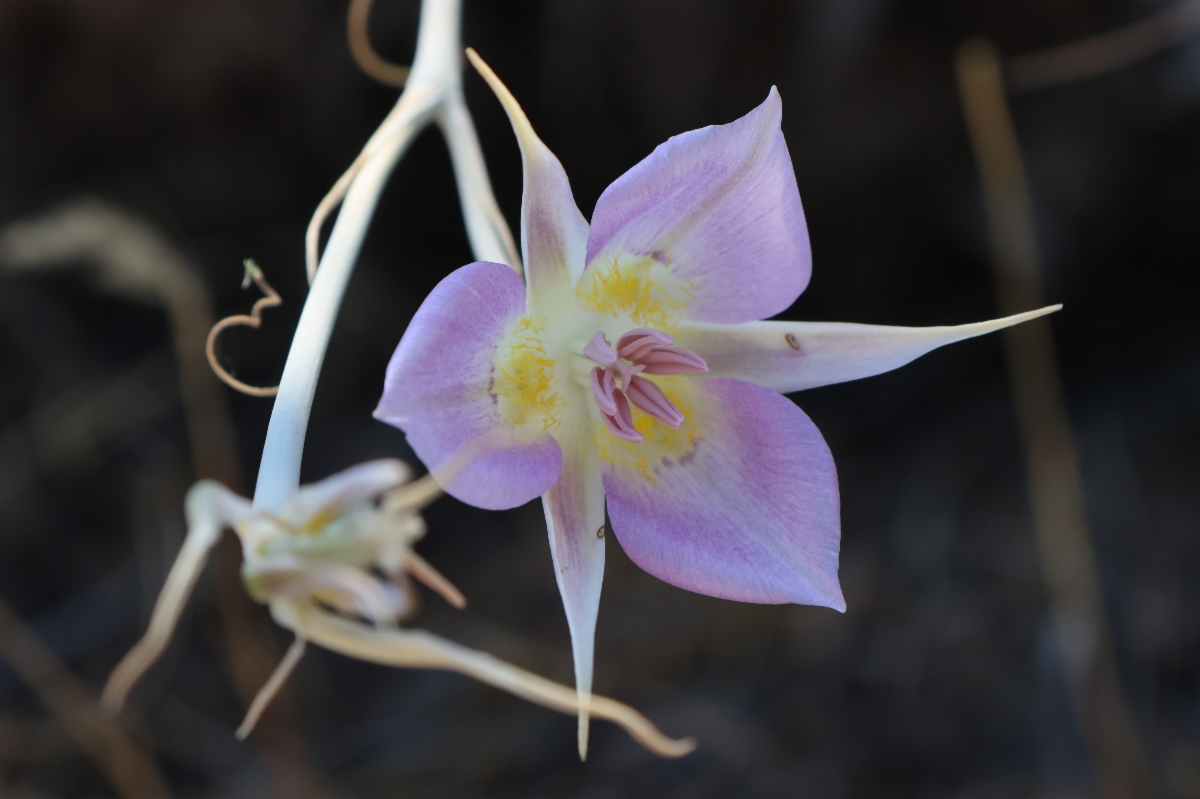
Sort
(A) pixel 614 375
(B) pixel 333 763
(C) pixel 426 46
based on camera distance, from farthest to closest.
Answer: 1. (B) pixel 333 763
2. (C) pixel 426 46
3. (A) pixel 614 375

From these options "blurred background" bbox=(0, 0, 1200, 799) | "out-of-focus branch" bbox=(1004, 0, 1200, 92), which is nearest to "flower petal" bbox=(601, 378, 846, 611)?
"blurred background" bbox=(0, 0, 1200, 799)

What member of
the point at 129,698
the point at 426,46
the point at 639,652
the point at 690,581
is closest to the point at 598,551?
the point at 690,581

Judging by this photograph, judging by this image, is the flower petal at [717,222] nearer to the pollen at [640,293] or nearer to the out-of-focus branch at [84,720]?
the pollen at [640,293]

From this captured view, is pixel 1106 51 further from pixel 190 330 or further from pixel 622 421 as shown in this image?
pixel 190 330

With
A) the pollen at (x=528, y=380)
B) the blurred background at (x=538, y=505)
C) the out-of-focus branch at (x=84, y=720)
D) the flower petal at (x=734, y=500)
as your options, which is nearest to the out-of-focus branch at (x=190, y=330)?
the blurred background at (x=538, y=505)

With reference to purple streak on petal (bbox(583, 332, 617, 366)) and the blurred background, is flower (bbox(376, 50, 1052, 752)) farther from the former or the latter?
the blurred background

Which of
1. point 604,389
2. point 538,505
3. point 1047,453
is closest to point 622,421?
point 604,389

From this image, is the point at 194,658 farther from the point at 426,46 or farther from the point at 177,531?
the point at 426,46
